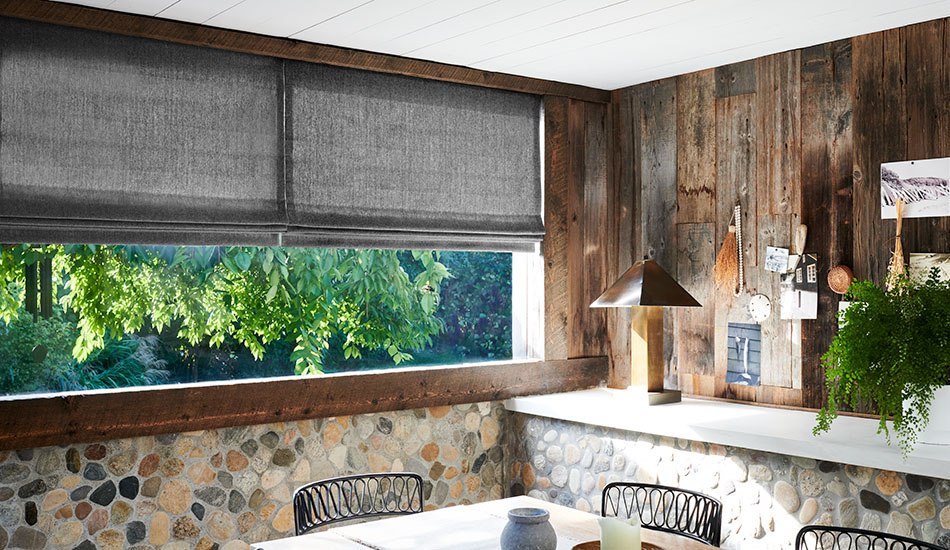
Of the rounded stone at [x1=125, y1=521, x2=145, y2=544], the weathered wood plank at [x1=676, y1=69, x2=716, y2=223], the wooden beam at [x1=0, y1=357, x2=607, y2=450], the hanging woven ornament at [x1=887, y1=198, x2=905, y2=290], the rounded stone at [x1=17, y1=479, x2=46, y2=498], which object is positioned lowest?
the rounded stone at [x1=125, y1=521, x2=145, y2=544]

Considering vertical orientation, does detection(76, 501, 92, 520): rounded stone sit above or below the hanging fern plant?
below

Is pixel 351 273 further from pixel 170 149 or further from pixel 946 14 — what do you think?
pixel 946 14

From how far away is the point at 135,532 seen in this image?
10.5 feet

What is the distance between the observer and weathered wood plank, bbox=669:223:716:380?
13.4 ft

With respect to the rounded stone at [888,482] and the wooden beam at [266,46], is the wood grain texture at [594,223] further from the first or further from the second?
the rounded stone at [888,482]

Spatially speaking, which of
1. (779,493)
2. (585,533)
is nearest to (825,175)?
(779,493)

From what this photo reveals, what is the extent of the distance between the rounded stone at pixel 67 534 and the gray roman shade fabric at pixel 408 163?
129 centimetres

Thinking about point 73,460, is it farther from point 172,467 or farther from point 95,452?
point 172,467

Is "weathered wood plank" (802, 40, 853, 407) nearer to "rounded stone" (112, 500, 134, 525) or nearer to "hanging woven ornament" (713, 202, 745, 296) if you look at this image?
"hanging woven ornament" (713, 202, 745, 296)

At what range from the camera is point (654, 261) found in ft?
13.4

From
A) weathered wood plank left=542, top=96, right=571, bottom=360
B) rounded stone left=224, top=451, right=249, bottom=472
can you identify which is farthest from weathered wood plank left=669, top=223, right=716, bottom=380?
rounded stone left=224, top=451, right=249, bottom=472

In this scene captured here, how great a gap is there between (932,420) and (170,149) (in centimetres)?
279

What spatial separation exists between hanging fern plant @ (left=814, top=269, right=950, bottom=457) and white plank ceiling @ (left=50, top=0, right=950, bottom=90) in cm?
101

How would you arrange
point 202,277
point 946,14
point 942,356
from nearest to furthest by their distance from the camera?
point 942,356 → point 946,14 → point 202,277
